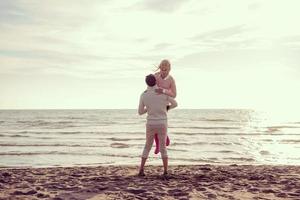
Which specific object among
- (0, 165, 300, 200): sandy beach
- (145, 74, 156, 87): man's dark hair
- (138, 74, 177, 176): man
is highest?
(145, 74, 156, 87): man's dark hair

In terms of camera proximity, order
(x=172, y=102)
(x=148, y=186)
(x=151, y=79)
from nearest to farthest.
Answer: (x=148, y=186) → (x=151, y=79) → (x=172, y=102)

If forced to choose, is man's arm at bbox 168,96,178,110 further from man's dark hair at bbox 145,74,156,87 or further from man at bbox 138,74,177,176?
man's dark hair at bbox 145,74,156,87

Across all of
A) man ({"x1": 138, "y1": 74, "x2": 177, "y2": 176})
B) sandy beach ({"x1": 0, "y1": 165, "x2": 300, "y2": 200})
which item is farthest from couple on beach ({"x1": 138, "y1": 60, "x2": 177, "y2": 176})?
sandy beach ({"x1": 0, "y1": 165, "x2": 300, "y2": 200})

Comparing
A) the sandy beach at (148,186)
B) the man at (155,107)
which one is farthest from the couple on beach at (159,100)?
the sandy beach at (148,186)

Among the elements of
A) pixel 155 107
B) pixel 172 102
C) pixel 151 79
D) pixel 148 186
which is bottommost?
pixel 148 186

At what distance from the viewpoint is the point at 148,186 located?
7.36 meters

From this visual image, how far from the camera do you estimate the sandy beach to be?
6684 millimetres

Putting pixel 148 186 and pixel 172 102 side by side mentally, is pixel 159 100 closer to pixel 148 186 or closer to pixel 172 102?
pixel 172 102

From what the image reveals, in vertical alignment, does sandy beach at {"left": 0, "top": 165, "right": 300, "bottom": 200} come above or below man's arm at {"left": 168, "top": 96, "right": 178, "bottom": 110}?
below

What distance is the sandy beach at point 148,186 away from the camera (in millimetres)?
6684

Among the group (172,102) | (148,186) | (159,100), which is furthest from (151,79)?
(148,186)

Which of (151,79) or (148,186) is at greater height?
(151,79)

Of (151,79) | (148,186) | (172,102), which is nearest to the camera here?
(148,186)

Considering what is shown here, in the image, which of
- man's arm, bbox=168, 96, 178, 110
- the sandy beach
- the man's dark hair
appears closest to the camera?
the sandy beach
